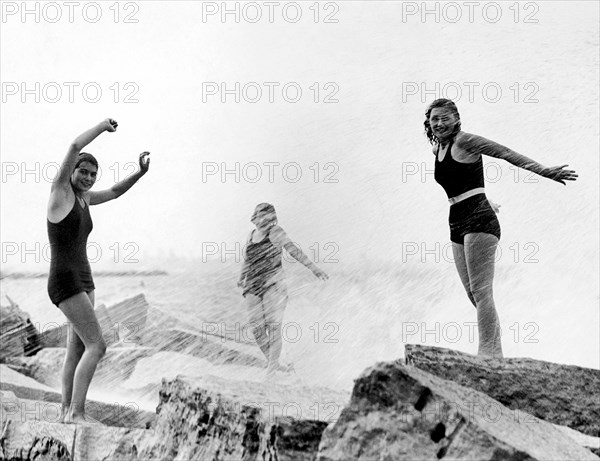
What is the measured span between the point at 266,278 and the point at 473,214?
2277 mm

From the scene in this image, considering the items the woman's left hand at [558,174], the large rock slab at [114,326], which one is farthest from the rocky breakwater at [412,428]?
the large rock slab at [114,326]

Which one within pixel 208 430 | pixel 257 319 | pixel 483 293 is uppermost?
pixel 483 293

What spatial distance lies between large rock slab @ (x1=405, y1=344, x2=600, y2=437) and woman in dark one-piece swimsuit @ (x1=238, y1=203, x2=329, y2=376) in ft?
8.62

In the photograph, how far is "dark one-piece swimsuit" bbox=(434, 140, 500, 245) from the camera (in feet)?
22.3

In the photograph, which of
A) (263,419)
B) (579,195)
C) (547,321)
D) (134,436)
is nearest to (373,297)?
(547,321)

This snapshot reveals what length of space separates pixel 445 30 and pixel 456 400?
1224cm

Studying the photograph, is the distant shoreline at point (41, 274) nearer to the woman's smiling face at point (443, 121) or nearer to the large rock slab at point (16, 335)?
the large rock slab at point (16, 335)

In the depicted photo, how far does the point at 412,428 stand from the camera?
13.0 ft

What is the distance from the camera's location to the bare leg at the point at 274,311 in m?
8.36

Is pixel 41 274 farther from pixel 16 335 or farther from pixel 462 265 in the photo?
pixel 462 265

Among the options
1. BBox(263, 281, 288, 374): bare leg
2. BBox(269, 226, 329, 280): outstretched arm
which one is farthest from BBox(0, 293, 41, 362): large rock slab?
BBox(269, 226, 329, 280): outstretched arm

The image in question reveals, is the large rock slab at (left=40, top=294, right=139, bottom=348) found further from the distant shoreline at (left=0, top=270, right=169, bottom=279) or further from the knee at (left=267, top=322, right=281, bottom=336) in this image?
the knee at (left=267, top=322, right=281, bottom=336)

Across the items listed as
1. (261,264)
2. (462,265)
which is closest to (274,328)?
(261,264)

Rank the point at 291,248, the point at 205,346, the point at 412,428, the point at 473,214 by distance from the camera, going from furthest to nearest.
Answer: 1. the point at 205,346
2. the point at 291,248
3. the point at 473,214
4. the point at 412,428
